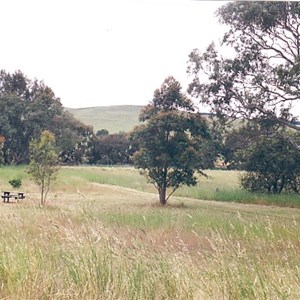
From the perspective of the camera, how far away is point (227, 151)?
1647 cm

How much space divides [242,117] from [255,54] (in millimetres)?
1816

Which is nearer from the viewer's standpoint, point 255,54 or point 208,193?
point 255,54

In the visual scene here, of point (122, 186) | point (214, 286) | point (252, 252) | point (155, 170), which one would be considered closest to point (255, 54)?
point (155, 170)

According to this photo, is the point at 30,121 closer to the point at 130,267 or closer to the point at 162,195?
the point at 162,195

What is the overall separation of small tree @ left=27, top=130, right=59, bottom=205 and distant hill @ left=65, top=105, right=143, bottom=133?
167 inches

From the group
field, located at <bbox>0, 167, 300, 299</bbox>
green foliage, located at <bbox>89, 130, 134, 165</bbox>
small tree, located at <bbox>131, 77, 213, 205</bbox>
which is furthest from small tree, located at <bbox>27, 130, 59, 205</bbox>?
field, located at <bbox>0, 167, 300, 299</bbox>

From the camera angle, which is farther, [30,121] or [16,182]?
[16,182]

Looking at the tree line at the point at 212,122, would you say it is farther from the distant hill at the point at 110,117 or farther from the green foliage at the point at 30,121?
the distant hill at the point at 110,117

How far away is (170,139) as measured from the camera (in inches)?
646

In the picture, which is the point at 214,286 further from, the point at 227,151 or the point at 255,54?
the point at 227,151

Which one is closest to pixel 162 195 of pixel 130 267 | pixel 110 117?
pixel 110 117

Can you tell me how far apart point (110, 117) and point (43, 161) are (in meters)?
7.69

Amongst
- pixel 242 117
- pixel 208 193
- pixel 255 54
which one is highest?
pixel 255 54

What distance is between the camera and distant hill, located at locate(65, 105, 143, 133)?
19.0 meters
